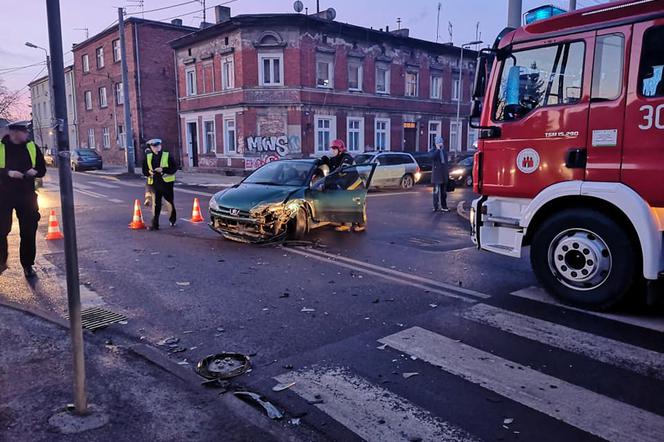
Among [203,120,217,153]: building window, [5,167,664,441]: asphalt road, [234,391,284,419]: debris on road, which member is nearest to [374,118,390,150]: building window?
[203,120,217,153]: building window

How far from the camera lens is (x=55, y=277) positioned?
6902 mm

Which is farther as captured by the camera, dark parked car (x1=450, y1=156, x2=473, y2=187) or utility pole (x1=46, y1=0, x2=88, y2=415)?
dark parked car (x1=450, y1=156, x2=473, y2=187)

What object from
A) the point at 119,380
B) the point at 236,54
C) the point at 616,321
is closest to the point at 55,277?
the point at 119,380

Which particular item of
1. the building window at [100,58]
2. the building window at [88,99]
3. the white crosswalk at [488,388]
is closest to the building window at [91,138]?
the building window at [88,99]

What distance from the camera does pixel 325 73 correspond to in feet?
92.5

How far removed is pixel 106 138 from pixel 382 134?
24530 millimetres

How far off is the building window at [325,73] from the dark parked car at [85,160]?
17.9 m

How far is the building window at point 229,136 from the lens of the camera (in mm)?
28359

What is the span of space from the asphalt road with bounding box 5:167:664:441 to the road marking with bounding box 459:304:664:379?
0.02 meters

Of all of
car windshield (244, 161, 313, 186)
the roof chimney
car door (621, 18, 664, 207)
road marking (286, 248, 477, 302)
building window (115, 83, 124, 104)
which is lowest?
road marking (286, 248, 477, 302)

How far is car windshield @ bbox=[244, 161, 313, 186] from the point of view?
9.85 meters

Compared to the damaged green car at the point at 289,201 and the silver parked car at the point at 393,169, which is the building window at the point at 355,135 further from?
the damaged green car at the point at 289,201

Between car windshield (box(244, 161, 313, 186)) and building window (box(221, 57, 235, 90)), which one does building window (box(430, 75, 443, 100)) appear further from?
car windshield (box(244, 161, 313, 186))

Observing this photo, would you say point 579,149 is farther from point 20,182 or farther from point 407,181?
point 407,181
